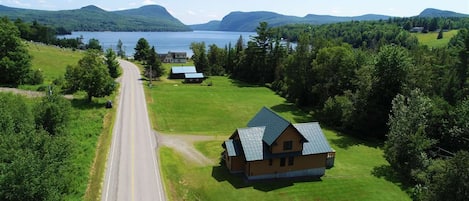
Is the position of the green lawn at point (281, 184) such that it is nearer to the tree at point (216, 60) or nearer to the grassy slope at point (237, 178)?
the grassy slope at point (237, 178)

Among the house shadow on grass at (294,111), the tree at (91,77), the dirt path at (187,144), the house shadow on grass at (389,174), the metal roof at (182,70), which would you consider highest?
the tree at (91,77)

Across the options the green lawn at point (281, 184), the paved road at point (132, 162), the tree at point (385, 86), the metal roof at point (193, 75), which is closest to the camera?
the paved road at point (132, 162)

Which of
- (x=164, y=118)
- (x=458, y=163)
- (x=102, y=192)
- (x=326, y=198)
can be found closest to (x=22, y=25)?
(x=164, y=118)

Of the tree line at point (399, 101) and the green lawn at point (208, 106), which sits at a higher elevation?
the tree line at point (399, 101)

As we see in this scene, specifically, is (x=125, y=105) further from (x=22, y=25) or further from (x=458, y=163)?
(x=22, y=25)

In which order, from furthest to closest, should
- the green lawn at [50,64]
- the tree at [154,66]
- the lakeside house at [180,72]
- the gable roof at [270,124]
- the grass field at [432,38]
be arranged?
1. the grass field at [432,38]
2. the lakeside house at [180,72]
3. the tree at [154,66]
4. the green lawn at [50,64]
5. the gable roof at [270,124]

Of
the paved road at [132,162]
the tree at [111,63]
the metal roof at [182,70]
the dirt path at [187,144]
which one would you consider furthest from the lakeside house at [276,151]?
the metal roof at [182,70]
